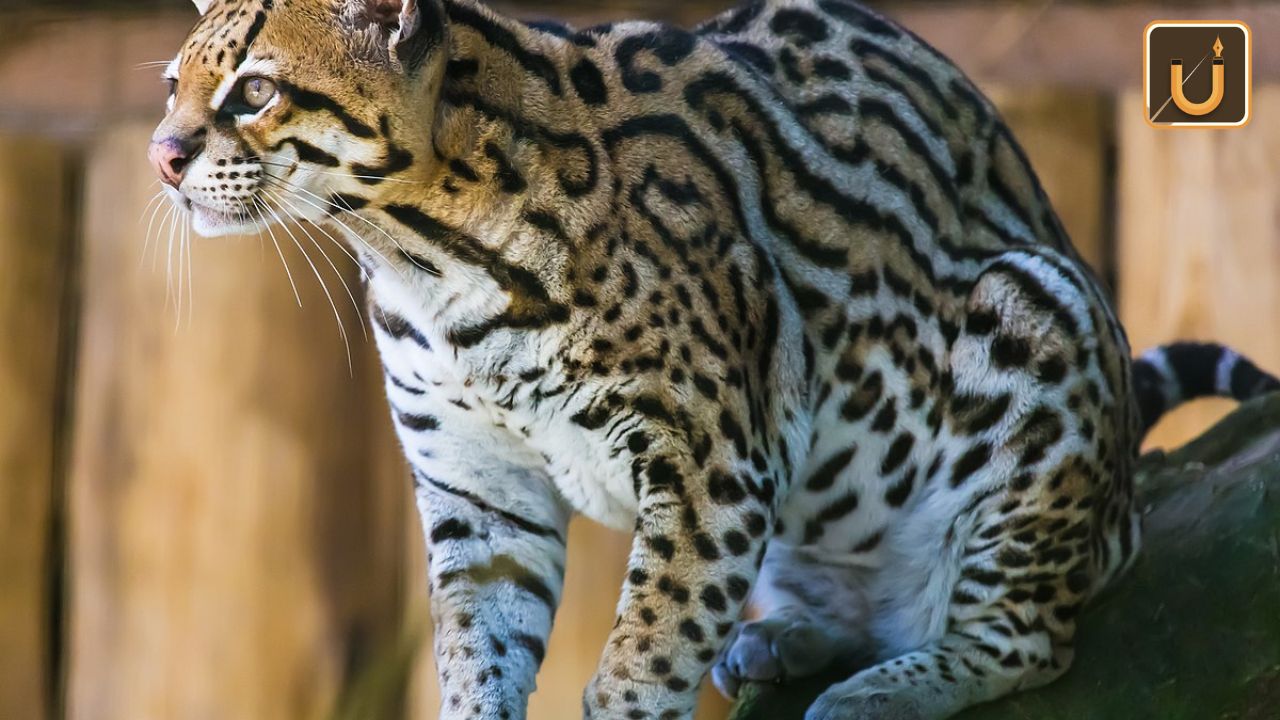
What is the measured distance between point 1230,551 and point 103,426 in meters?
3.06

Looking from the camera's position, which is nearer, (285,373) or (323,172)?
(323,172)

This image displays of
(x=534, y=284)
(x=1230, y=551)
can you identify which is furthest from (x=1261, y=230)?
(x=534, y=284)

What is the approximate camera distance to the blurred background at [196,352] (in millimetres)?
4656

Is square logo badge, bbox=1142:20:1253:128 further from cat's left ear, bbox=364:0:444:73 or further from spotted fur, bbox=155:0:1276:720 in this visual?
cat's left ear, bbox=364:0:444:73

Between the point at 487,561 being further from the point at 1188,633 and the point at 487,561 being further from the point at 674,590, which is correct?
the point at 1188,633

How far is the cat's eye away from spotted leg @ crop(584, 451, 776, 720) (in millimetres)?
907

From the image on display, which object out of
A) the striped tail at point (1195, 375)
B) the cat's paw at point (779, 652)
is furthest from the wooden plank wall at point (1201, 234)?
the cat's paw at point (779, 652)

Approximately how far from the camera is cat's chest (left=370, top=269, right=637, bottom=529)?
9.50ft

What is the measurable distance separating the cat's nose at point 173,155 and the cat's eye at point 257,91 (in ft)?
0.36

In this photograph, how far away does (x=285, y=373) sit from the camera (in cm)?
471

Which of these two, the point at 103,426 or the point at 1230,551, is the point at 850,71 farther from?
the point at 103,426

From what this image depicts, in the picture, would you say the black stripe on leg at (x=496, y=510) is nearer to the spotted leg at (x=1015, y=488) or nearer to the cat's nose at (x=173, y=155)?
the spotted leg at (x=1015, y=488)

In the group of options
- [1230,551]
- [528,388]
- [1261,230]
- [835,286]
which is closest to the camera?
[528,388]

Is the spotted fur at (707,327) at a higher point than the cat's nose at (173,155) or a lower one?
lower
